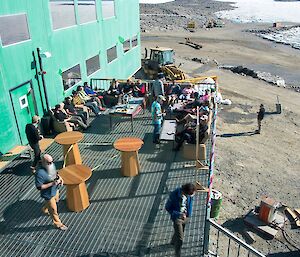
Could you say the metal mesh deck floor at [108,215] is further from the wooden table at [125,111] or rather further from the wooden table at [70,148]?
the wooden table at [125,111]

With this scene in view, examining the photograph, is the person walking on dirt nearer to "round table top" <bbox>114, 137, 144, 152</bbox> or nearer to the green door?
"round table top" <bbox>114, 137, 144, 152</bbox>

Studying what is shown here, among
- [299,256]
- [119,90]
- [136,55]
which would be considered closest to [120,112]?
[119,90]

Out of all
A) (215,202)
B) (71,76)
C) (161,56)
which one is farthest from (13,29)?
(161,56)

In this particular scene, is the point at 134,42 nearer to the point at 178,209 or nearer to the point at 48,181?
the point at 48,181

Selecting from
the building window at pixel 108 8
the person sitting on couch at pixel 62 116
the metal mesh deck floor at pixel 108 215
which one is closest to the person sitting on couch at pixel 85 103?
the person sitting on couch at pixel 62 116

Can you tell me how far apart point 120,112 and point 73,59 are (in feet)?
14.8

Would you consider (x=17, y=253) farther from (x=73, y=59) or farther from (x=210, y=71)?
(x=210, y=71)

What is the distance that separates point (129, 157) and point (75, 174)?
1924 mm

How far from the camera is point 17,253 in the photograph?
7008mm

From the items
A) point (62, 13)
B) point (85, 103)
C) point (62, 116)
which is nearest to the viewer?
point (62, 116)

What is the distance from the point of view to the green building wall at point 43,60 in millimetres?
10758

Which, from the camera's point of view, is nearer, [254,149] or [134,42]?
[254,149]

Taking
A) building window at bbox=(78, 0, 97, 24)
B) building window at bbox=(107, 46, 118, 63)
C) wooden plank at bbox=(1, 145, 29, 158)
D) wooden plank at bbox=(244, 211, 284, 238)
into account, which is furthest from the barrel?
building window at bbox=(107, 46, 118, 63)

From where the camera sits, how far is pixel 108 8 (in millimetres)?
19453
